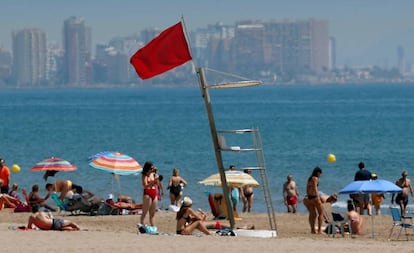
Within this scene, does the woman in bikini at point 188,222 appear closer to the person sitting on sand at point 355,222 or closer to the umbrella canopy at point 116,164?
the person sitting on sand at point 355,222

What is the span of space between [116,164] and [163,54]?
599cm

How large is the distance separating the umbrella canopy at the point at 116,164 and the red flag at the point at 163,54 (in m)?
5.73

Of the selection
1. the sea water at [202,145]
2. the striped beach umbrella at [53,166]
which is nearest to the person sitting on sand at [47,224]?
the sea water at [202,145]

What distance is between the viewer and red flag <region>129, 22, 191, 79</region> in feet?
65.0

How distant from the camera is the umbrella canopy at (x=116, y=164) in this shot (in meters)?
25.4

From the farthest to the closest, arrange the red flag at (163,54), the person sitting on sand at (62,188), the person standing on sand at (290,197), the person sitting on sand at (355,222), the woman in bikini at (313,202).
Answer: the person standing on sand at (290,197) → the person sitting on sand at (62,188) → the person sitting on sand at (355,222) → the woman in bikini at (313,202) → the red flag at (163,54)

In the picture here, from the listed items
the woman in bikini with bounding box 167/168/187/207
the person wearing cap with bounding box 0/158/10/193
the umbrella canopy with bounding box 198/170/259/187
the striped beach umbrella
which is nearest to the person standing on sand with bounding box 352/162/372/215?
the umbrella canopy with bounding box 198/170/259/187

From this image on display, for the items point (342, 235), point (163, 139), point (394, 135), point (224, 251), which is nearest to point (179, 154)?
point (163, 139)

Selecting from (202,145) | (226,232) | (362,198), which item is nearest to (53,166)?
(362,198)

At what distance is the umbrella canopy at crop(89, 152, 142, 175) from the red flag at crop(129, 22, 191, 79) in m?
5.73

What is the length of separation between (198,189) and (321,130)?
155 ft

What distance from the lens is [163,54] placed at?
19.9 meters

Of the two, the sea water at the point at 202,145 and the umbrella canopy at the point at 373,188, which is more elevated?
the umbrella canopy at the point at 373,188

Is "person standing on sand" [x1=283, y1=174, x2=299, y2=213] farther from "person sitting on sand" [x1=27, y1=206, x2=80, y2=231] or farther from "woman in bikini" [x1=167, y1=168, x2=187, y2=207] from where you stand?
"person sitting on sand" [x1=27, y1=206, x2=80, y2=231]
